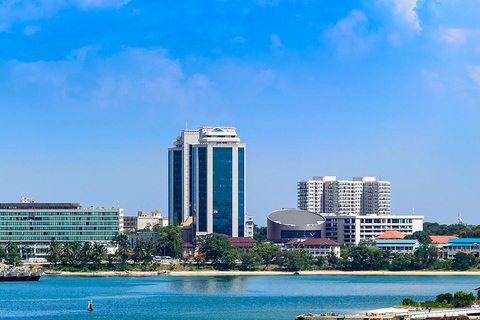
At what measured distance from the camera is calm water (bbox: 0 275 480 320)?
134m

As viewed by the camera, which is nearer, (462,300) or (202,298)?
(462,300)

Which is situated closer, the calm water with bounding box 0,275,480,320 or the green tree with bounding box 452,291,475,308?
the green tree with bounding box 452,291,475,308

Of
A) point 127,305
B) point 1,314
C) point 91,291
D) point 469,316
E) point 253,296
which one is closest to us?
point 469,316

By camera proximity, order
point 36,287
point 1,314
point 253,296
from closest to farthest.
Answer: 1. point 1,314
2. point 253,296
3. point 36,287

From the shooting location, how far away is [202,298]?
6260 inches

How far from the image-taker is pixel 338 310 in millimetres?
131750

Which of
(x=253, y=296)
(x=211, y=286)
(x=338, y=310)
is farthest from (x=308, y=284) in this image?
(x=338, y=310)

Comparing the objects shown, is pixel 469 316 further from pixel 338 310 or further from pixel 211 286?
pixel 211 286

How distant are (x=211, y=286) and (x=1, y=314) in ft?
201

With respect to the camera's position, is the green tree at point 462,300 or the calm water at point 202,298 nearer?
the green tree at point 462,300

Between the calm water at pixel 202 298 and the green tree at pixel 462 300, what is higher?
the green tree at pixel 462 300

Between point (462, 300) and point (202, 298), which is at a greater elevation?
point (462, 300)

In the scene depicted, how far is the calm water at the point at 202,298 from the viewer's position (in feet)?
440

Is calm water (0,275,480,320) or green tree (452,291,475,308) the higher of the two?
green tree (452,291,475,308)
